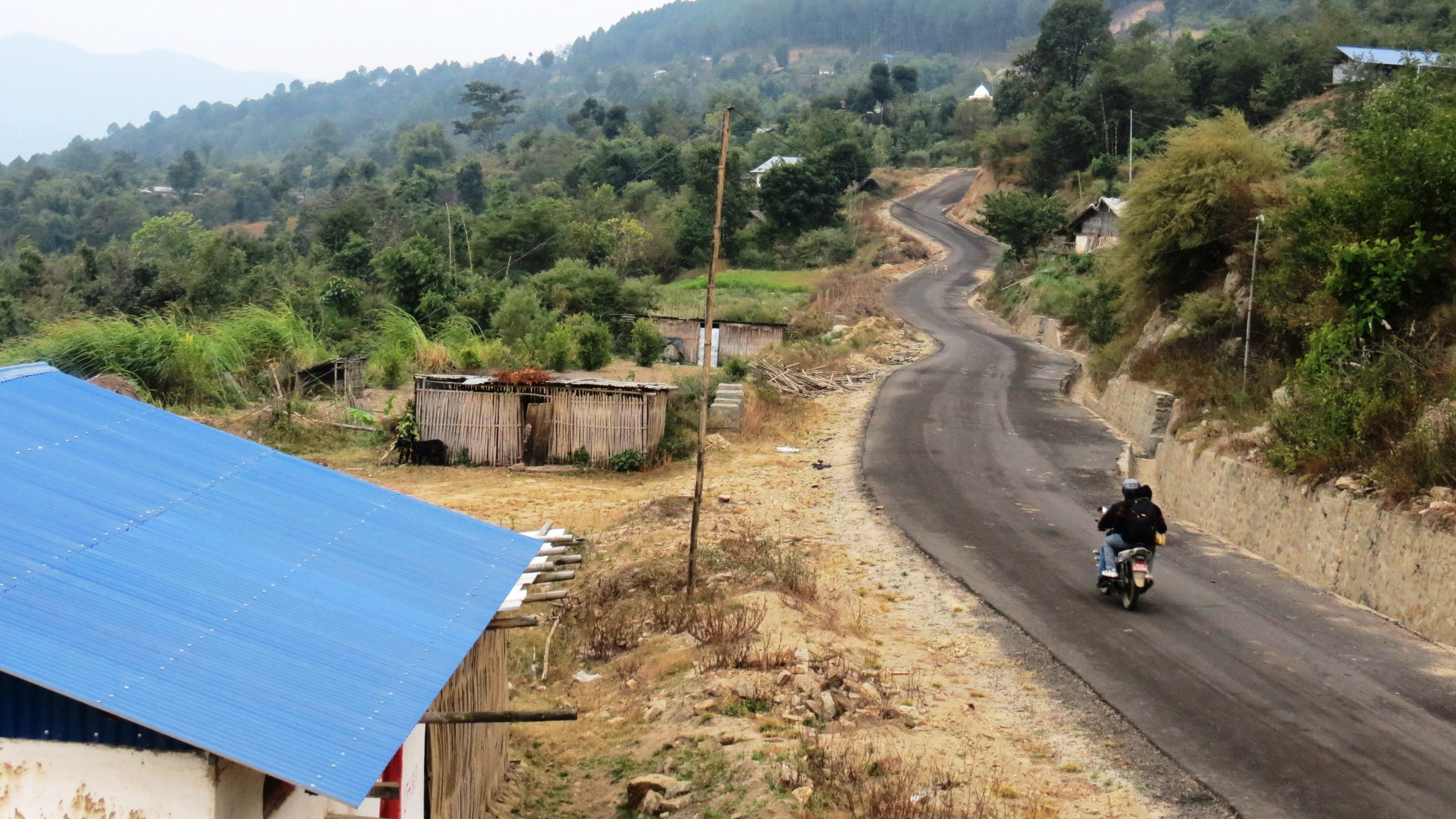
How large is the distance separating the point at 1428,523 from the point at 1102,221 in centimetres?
4226

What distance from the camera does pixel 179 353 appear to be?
92.9 ft

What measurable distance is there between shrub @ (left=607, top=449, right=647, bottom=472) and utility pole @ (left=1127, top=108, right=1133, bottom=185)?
32847 millimetres

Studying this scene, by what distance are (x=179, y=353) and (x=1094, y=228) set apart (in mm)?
39883

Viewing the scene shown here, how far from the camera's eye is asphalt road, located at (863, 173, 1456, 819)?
8.48 m

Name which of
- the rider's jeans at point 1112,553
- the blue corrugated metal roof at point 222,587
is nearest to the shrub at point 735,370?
the rider's jeans at point 1112,553

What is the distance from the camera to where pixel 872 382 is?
33.7 meters

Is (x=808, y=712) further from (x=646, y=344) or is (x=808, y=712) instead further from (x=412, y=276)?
(x=412, y=276)

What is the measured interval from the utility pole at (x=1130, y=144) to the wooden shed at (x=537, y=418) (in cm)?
3256

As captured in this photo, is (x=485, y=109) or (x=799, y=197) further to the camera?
(x=485, y=109)

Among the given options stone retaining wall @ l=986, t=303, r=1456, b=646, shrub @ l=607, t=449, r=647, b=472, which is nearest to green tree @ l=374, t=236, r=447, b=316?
shrub @ l=607, t=449, r=647, b=472

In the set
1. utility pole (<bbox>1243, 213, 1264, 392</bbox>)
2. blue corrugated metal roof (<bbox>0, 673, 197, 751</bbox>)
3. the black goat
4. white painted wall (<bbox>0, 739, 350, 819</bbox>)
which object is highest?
utility pole (<bbox>1243, 213, 1264, 392</bbox>)

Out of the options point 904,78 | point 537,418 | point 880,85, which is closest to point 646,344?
point 537,418

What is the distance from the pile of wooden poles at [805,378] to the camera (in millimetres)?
31781

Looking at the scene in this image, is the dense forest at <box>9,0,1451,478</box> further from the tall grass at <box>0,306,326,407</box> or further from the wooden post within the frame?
the wooden post
